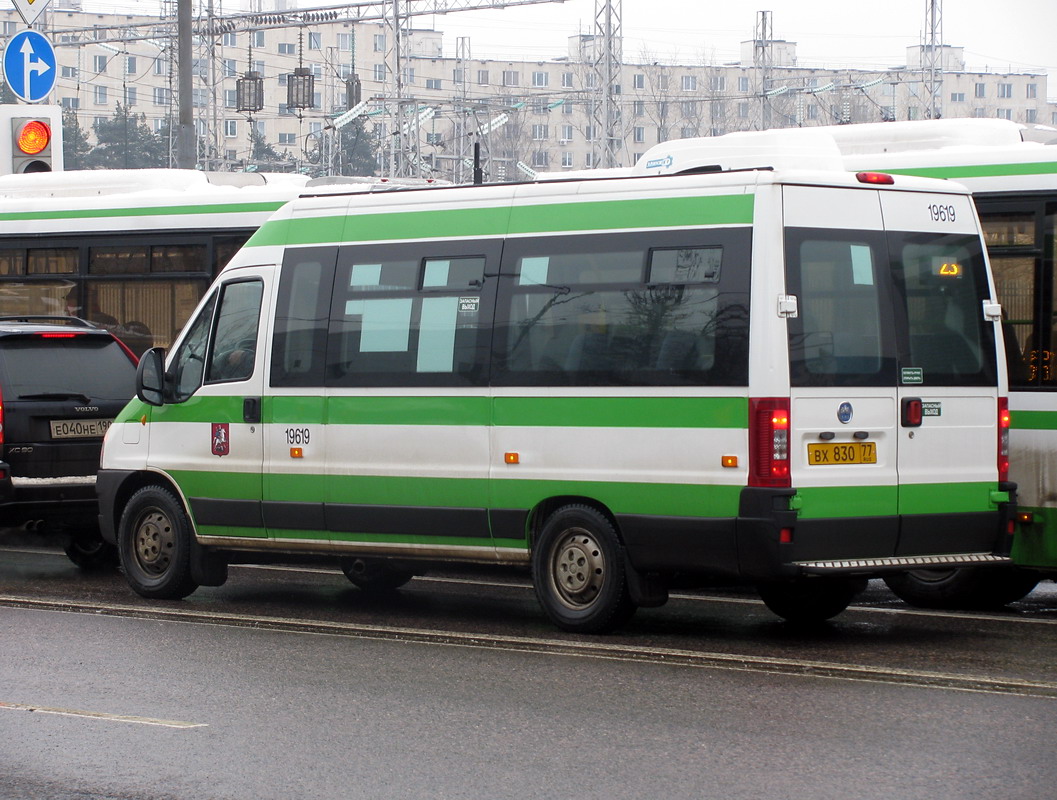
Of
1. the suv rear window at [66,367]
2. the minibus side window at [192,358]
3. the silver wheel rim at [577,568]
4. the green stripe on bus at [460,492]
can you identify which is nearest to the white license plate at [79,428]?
the suv rear window at [66,367]

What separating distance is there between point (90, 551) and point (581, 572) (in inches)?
219

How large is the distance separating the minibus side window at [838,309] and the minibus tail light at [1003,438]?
883 mm

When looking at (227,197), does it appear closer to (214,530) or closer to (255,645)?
(214,530)

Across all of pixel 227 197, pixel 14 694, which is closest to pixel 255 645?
pixel 14 694

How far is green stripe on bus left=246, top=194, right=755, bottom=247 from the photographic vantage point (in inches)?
383

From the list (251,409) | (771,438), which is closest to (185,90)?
(251,409)

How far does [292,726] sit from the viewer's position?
751 centimetres

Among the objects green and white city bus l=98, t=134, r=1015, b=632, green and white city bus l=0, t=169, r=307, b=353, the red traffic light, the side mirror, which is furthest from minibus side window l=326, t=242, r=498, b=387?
the red traffic light

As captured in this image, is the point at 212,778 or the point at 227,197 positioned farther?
the point at 227,197

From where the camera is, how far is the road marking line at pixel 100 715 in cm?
758

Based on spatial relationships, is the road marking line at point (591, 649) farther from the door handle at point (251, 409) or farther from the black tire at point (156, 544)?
the door handle at point (251, 409)

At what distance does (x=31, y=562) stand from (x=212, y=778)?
8.79m

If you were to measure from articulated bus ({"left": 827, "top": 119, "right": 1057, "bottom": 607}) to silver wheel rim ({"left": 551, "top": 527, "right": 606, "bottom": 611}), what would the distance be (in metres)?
2.78

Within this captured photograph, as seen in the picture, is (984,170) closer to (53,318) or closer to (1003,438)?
(1003,438)
